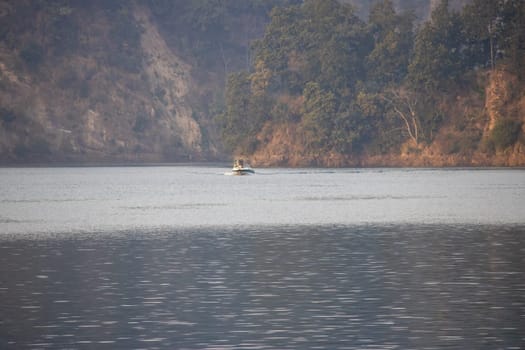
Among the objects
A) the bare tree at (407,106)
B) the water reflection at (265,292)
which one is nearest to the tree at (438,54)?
the bare tree at (407,106)

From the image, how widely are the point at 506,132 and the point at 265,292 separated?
12132 cm

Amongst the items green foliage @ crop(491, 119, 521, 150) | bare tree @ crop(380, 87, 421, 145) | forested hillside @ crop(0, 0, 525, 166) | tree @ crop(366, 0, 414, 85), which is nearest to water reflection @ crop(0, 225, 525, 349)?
green foliage @ crop(491, 119, 521, 150)

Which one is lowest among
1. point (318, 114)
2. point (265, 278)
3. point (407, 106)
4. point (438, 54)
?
point (265, 278)

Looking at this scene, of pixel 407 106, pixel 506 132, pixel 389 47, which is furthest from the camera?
pixel 389 47

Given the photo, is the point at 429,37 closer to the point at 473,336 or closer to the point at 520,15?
the point at 520,15

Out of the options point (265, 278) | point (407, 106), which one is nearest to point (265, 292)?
point (265, 278)

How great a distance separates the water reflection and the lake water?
5 cm

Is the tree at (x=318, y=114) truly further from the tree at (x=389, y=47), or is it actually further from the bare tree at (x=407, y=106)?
the tree at (x=389, y=47)

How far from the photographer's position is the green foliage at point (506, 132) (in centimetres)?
14950

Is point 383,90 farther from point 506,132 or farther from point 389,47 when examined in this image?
point 506,132

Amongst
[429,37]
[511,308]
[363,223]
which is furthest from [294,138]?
[511,308]

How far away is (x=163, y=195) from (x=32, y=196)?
11541 mm

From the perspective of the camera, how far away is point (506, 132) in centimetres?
14962

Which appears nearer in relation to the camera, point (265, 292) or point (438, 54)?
point (265, 292)
